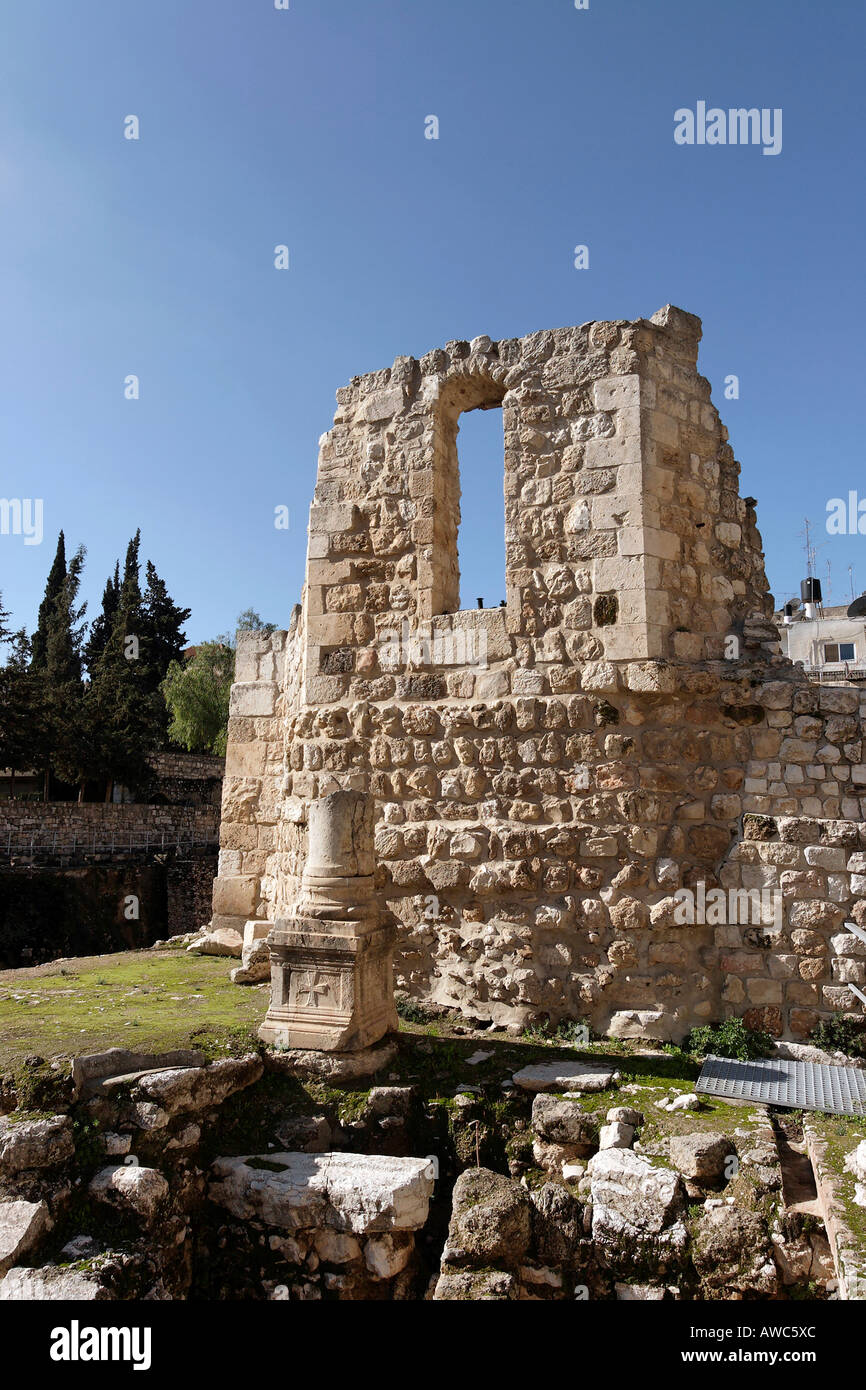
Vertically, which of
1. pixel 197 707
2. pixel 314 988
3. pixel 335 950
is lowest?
pixel 314 988

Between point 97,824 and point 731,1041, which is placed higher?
point 731,1041

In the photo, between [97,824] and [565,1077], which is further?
[97,824]

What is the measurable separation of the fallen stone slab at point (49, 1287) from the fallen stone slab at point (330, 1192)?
0.93m

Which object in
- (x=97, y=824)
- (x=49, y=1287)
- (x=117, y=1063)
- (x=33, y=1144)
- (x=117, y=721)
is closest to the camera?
(x=49, y=1287)

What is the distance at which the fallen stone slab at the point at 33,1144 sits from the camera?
4336 millimetres

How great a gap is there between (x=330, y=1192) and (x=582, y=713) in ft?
12.3

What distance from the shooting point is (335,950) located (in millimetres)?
5754

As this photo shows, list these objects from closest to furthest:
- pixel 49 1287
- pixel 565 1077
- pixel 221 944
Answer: pixel 49 1287 → pixel 565 1077 → pixel 221 944

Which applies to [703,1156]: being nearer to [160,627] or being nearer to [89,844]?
[89,844]

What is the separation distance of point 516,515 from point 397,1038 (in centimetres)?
415

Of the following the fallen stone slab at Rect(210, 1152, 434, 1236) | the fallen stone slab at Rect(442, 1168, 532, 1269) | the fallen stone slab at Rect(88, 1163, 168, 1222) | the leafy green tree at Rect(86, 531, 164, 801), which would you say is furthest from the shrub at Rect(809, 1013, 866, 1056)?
the leafy green tree at Rect(86, 531, 164, 801)

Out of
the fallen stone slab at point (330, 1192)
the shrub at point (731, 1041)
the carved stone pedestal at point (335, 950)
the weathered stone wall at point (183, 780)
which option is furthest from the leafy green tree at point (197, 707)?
the fallen stone slab at point (330, 1192)

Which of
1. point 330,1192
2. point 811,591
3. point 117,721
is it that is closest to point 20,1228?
point 330,1192

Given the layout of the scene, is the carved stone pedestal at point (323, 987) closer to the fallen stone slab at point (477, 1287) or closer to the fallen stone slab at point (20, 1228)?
the fallen stone slab at point (477, 1287)
